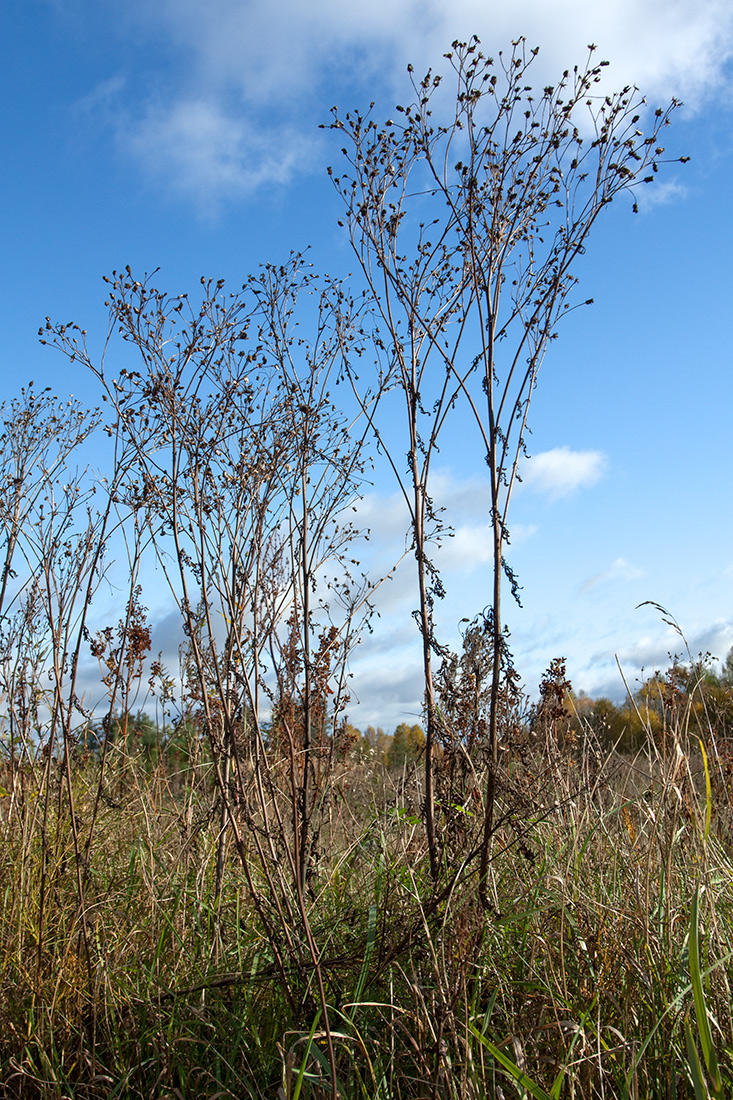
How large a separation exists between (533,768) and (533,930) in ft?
3.95

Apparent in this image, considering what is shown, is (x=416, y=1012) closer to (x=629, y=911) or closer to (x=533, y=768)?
(x=629, y=911)

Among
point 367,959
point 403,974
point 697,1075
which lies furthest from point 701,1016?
point 367,959

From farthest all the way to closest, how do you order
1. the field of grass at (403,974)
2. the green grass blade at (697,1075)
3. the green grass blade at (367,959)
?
1. the green grass blade at (367,959)
2. the field of grass at (403,974)
3. the green grass blade at (697,1075)

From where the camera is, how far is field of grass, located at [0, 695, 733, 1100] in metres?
2.03

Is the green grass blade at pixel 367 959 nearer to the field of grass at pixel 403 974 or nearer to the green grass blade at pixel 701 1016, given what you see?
the field of grass at pixel 403 974

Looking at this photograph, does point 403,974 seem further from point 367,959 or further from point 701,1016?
point 701,1016

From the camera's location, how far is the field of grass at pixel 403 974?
6.66 ft

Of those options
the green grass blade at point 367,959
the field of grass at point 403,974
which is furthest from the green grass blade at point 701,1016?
the green grass blade at point 367,959

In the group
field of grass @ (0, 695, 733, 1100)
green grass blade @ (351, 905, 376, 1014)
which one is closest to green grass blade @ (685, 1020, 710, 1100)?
field of grass @ (0, 695, 733, 1100)

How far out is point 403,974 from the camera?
220 centimetres

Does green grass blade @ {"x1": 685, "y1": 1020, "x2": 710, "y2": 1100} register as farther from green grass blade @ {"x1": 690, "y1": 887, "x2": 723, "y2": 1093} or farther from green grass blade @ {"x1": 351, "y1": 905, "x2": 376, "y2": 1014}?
green grass blade @ {"x1": 351, "y1": 905, "x2": 376, "y2": 1014}

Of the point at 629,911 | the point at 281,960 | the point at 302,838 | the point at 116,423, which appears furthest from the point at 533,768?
the point at 116,423

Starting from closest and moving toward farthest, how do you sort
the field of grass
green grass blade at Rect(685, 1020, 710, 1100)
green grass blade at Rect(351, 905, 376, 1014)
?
1. green grass blade at Rect(685, 1020, 710, 1100)
2. the field of grass
3. green grass blade at Rect(351, 905, 376, 1014)

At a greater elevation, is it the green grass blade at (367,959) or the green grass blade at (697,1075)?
the green grass blade at (367,959)
